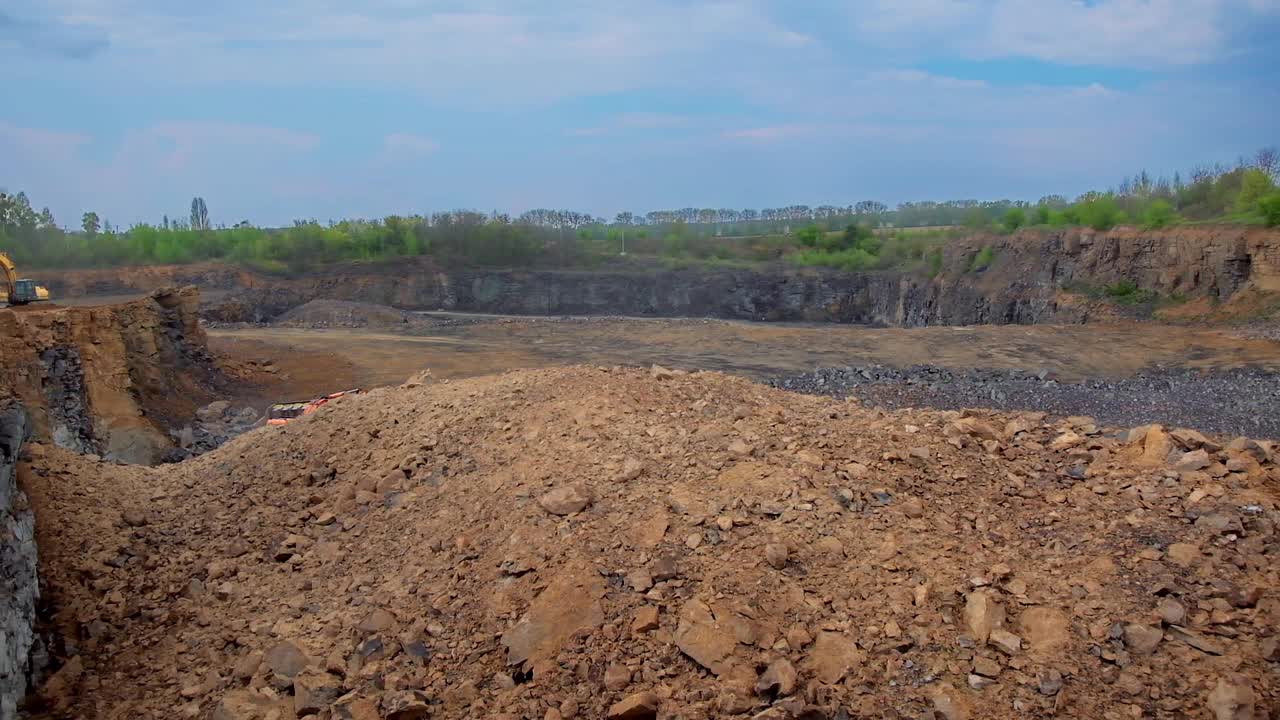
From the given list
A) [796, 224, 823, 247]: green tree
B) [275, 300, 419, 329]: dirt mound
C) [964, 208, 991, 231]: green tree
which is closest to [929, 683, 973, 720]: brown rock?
[275, 300, 419, 329]: dirt mound

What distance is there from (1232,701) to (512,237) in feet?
173

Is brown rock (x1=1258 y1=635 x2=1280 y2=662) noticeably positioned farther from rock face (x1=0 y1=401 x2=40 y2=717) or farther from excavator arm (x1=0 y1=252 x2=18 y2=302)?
excavator arm (x1=0 y1=252 x2=18 y2=302)

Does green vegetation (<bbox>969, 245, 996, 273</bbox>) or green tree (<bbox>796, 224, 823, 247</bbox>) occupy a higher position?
green tree (<bbox>796, 224, 823, 247</bbox>)

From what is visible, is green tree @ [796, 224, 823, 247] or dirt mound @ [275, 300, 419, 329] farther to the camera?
green tree @ [796, 224, 823, 247]

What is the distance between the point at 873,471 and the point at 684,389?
2255 millimetres

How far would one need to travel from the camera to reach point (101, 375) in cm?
1603

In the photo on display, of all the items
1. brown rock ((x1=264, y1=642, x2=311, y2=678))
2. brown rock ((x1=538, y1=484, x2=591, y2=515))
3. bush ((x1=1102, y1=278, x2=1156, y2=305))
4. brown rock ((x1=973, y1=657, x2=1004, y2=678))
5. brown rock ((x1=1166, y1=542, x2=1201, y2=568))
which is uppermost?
brown rock ((x1=538, y1=484, x2=591, y2=515))

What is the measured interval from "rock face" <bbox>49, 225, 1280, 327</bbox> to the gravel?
10.8m

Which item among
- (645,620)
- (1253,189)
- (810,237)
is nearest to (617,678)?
(645,620)

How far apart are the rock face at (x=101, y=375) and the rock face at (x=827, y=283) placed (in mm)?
22102

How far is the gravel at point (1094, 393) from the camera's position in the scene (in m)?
14.2

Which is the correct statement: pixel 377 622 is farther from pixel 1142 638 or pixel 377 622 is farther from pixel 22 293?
pixel 22 293

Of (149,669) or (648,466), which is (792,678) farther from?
(149,669)

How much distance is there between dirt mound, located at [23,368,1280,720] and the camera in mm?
3951
